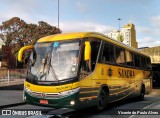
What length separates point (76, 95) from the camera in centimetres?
1041

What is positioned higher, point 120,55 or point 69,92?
point 120,55

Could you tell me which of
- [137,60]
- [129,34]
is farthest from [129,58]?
[129,34]

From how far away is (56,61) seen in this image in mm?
11000

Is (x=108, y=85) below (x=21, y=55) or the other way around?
below

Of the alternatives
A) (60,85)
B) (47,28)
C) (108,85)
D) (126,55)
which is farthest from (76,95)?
(47,28)

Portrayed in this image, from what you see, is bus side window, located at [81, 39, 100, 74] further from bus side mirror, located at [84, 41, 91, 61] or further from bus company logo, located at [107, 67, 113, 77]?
bus company logo, located at [107, 67, 113, 77]

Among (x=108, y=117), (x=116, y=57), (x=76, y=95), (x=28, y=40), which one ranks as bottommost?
(x=108, y=117)

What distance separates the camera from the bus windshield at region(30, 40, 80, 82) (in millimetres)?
10680

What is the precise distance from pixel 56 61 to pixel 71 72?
750 millimetres

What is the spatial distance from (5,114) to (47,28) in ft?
168

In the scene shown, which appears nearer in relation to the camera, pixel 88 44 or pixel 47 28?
pixel 88 44

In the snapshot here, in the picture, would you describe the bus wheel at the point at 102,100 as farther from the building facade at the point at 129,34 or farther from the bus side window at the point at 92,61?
the building facade at the point at 129,34

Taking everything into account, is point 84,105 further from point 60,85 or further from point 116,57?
point 116,57

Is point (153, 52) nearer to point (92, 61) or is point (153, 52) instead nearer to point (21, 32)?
point (21, 32)
